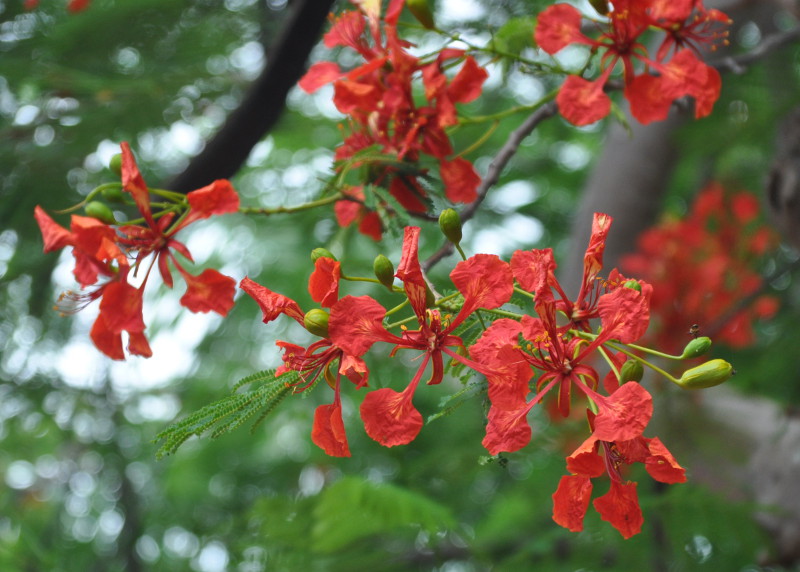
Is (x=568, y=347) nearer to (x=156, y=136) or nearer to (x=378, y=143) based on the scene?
(x=378, y=143)

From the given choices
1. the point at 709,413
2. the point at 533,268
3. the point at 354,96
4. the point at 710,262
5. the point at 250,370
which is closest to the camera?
the point at 533,268

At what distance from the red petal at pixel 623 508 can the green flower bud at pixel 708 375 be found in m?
0.15

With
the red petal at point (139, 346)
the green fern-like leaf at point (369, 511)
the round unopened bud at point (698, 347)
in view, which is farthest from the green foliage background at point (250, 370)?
the round unopened bud at point (698, 347)

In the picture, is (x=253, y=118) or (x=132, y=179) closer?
(x=132, y=179)

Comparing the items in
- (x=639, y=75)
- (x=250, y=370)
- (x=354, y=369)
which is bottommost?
(x=250, y=370)

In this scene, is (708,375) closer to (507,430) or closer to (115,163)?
(507,430)

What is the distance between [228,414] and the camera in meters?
0.98

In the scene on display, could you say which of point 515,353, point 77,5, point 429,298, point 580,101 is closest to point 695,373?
point 515,353

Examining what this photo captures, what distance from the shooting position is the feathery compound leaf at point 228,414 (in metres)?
0.96

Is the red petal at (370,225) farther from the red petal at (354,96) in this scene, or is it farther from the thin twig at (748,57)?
the thin twig at (748,57)

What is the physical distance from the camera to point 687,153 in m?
3.14

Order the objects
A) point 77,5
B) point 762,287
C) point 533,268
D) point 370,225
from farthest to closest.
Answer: point 762,287, point 77,5, point 370,225, point 533,268

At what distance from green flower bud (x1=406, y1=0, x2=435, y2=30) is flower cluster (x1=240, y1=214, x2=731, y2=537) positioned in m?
0.51

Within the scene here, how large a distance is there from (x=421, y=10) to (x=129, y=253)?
0.63 m
